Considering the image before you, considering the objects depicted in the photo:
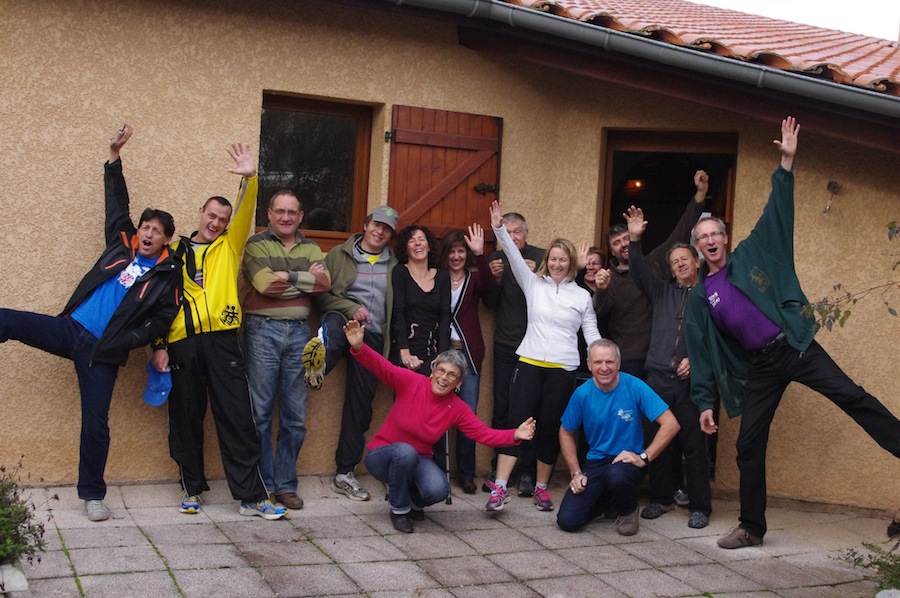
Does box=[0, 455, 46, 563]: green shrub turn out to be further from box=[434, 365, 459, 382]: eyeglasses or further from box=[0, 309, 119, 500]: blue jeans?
box=[434, 365, 459, 382]: eyeglasses

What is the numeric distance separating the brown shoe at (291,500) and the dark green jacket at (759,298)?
2.47 meters

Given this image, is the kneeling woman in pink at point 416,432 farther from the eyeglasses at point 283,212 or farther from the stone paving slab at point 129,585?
the stone paving slab at point 129,585

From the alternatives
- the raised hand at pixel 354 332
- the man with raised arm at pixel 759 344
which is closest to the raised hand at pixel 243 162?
the raised hand at pixel 354 332

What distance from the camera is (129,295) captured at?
5.68m

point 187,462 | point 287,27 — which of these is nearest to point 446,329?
point 187,462

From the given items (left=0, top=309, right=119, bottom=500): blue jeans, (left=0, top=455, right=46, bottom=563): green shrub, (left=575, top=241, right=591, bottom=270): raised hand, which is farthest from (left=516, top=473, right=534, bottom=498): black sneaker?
(left=0, top=455, right=46, bottom=563): green shrub

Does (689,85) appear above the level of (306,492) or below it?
above

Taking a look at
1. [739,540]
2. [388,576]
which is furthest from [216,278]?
[739,540]

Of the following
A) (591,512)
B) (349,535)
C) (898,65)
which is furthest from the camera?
(898,65)

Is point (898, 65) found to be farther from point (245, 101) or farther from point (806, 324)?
point (245, 101)

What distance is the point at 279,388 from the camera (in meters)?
6.41

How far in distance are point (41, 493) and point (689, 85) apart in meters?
4.75

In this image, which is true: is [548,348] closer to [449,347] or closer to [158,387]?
[449,347]

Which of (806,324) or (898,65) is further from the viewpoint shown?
(898,65)
